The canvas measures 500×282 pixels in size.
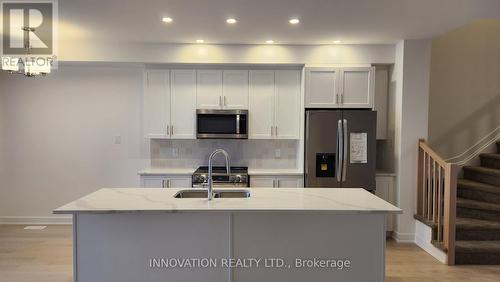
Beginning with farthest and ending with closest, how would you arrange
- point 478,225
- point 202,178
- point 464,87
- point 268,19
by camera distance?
point 464,87 → point 202,178 → point 478,225 → point 268,19

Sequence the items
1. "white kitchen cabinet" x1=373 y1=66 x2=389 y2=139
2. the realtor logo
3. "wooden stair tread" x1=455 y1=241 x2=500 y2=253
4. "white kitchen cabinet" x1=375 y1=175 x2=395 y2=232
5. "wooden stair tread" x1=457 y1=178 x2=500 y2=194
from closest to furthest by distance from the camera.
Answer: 1. the realtor logo
2. "wooden stair tread" x1=455 y1=241 x2=500 y2=253
3. "wooden stair tread" x1=457 y1=178 x2=500 y2=194
4. "white kitchen cabinet" x1=375 y1=175 x2=395 y2=232
5. "white kitchen cabinet" x1=373 y1=66 x2=389 y2=139

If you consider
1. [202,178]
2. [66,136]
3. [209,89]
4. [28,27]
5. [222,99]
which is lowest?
[202,178]

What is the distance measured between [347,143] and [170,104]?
2.41 m

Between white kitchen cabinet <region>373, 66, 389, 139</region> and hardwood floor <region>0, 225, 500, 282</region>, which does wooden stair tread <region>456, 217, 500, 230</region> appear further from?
white kitchen cabinet <region>373, 66, 389, 139</region>

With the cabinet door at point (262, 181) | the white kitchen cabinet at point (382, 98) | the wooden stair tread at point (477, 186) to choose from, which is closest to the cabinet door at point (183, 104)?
the cabinet door at point (262, 181)

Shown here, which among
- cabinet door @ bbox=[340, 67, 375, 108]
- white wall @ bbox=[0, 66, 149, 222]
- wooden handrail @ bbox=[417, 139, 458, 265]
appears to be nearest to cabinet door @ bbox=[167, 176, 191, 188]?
white wall @ bbox=[0, 66, 149, 222]

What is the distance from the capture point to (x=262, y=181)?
4.37m

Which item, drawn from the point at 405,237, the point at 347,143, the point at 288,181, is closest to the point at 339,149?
the point at 347,143

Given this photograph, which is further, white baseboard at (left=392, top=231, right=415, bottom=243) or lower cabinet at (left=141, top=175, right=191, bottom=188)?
lower cabinet at (left=141, top=175, right=191, bottom=188)

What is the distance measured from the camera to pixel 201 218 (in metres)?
2.42

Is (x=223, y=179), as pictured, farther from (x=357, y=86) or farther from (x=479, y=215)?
(x=479, y=215)

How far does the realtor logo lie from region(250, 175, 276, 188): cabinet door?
2.91 meters

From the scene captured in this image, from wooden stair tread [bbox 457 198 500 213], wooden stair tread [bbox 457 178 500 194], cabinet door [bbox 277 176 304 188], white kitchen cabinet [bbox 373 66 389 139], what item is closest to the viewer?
wooden stair tread [bbox 457 198 500 213]

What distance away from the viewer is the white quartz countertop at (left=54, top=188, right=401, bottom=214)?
90.5 inches
